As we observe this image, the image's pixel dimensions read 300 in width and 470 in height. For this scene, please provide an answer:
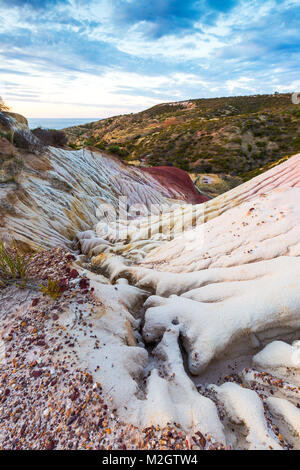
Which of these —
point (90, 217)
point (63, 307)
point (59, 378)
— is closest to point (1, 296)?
point (63, 307)

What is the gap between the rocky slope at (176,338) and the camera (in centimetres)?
235

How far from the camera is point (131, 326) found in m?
3.91

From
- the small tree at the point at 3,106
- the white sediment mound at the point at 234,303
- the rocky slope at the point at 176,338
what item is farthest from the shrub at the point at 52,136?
the white sediment mound at the point at 234,303

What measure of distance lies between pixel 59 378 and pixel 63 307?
1.07m

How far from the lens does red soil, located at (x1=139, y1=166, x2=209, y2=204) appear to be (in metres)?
17.9

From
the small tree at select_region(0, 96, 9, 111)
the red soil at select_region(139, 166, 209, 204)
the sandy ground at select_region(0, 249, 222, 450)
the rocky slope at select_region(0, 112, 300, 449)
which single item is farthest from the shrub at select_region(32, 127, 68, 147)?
the sandy ground at select_region(0, 249, 222, 450)

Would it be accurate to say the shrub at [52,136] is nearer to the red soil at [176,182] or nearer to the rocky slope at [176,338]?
the red soil at [176,182]

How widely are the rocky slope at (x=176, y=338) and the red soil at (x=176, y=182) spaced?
38.9ft

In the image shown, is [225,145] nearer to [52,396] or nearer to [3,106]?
[3,106]

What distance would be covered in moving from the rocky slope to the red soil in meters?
11.9

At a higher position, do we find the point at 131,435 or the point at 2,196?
the point at 2,196

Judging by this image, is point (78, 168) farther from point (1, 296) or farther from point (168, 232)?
point (1, 296)

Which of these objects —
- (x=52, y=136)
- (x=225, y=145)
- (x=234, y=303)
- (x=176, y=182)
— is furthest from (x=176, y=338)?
(x=225, y=145)

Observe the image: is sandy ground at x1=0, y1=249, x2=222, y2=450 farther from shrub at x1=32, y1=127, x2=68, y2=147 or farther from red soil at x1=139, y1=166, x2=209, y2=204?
red soil at x1=139, y1=166, x2=209, y2=204
